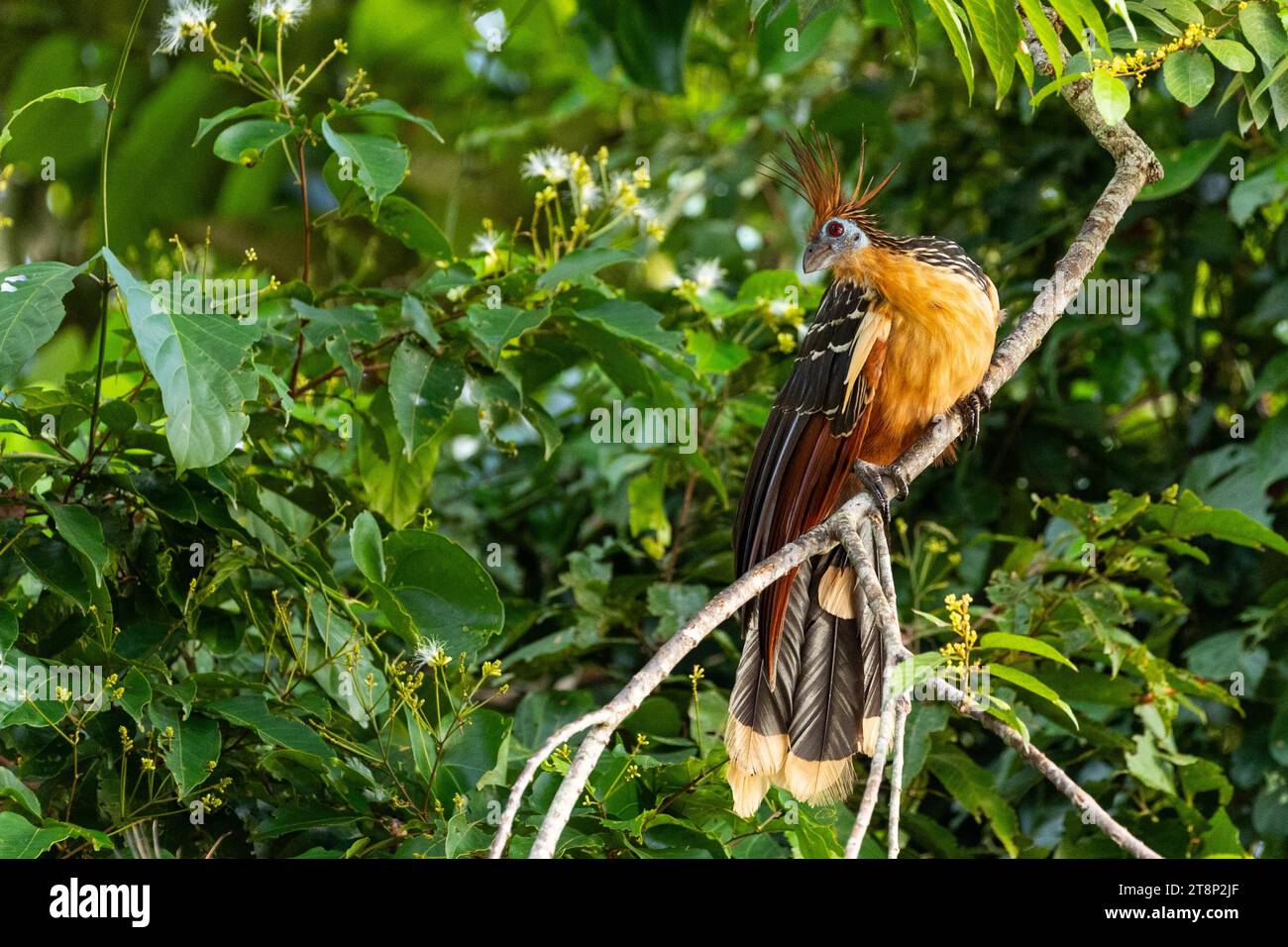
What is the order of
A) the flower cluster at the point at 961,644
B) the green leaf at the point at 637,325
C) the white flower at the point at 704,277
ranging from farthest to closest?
the white flower at the point at 704,277 → the green leaf at the point at 637,325 → the flower cluster at the point at 961,644

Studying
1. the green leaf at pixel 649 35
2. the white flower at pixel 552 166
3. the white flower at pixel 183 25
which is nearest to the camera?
the white flower at pixel 183 25

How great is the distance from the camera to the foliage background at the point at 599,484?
7.43 ft

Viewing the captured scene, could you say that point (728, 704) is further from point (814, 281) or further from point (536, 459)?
point (814, 281)

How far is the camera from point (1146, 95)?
13.2ft

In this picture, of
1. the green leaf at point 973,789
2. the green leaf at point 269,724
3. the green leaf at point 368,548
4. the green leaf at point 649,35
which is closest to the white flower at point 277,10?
the green leaf at point 368,548

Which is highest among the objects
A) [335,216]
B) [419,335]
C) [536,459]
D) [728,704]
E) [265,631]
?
[335,216]

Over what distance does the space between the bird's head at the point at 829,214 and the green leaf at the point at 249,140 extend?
1.13m

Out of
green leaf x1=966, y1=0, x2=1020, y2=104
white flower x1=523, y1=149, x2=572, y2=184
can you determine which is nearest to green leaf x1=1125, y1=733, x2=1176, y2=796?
green leaf x1=966, y1=0, x2=1020, y2=104

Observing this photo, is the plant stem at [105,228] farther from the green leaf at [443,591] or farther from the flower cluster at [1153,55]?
the flower cluster at [1153,55]

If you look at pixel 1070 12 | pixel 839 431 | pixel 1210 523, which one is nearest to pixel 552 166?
pixel 839 431

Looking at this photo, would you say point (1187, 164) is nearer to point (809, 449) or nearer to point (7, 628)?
point (809, 449)

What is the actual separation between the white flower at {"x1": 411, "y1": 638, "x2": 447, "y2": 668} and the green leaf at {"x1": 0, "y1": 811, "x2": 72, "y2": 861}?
23.2 inches
